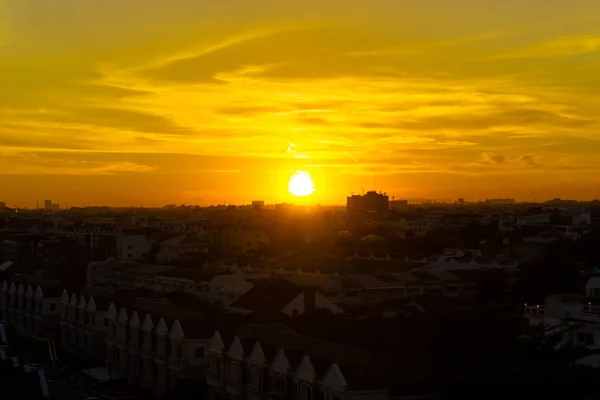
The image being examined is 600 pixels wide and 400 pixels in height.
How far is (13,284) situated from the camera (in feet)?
145

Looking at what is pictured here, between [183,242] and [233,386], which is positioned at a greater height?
[183,242]

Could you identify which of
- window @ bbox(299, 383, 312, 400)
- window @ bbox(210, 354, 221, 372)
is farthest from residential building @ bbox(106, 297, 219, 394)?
window @ bbox(299, 383, 312, 400)

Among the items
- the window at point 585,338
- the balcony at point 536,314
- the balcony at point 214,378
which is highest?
the balcony at point 536,314

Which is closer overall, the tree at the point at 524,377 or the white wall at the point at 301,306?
the tree at the point at 524,377

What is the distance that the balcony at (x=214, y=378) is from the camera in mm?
23984

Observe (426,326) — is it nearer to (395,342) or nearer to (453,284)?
(395,342)

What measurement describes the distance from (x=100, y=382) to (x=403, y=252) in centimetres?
4744

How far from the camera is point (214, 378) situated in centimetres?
2436

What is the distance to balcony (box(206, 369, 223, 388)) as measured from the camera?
24.0m

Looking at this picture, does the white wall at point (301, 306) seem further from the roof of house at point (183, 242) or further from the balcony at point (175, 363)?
the roof of house at point (183, 242)

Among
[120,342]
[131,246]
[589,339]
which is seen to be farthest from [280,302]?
[131,246]

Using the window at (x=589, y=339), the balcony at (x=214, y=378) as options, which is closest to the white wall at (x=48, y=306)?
the balcony at (x=214, y=378)

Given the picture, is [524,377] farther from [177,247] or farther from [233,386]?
[177,247]

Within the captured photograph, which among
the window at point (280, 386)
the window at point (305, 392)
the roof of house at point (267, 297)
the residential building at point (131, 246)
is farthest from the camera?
the residential building at point (131, 246)
